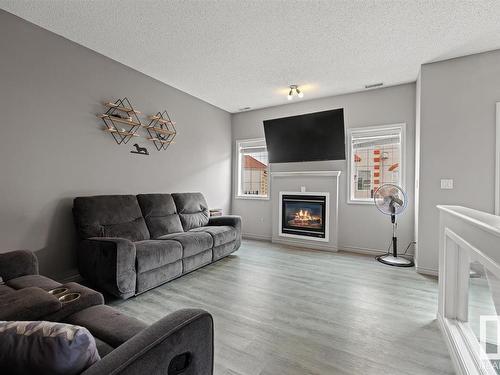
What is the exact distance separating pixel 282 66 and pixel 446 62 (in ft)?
6.98

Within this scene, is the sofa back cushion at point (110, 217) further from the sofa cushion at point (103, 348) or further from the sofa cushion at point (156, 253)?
the sofa cushion at point (103, 348)

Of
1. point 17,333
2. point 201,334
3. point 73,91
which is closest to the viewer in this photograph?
point 17,333

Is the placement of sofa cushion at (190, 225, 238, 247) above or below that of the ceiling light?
below

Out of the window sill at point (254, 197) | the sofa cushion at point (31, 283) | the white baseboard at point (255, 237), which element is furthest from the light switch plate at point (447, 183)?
the sofa cushion at point (31, 283)

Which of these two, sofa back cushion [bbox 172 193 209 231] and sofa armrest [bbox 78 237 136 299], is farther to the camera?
sofa back cushion [bbox 172 193 209 231]

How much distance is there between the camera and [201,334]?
1001 mm

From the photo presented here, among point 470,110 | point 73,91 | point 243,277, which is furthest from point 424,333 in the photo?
point 73,91

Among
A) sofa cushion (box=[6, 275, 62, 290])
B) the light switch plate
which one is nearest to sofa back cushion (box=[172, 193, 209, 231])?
sofa cushion (box=[6, 275, 62, 290])

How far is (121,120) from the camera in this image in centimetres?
333

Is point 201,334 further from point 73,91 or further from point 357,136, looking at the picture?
point 357,136

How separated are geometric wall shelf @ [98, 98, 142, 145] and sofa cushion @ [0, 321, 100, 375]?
9.95 feet

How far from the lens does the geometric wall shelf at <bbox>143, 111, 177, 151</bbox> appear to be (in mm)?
3822

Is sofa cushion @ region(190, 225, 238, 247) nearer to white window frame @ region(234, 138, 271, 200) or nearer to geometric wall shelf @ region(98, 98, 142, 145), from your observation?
white window frame @ region(234, 138, 271, 200)

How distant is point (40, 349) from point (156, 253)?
2047 millimetres
